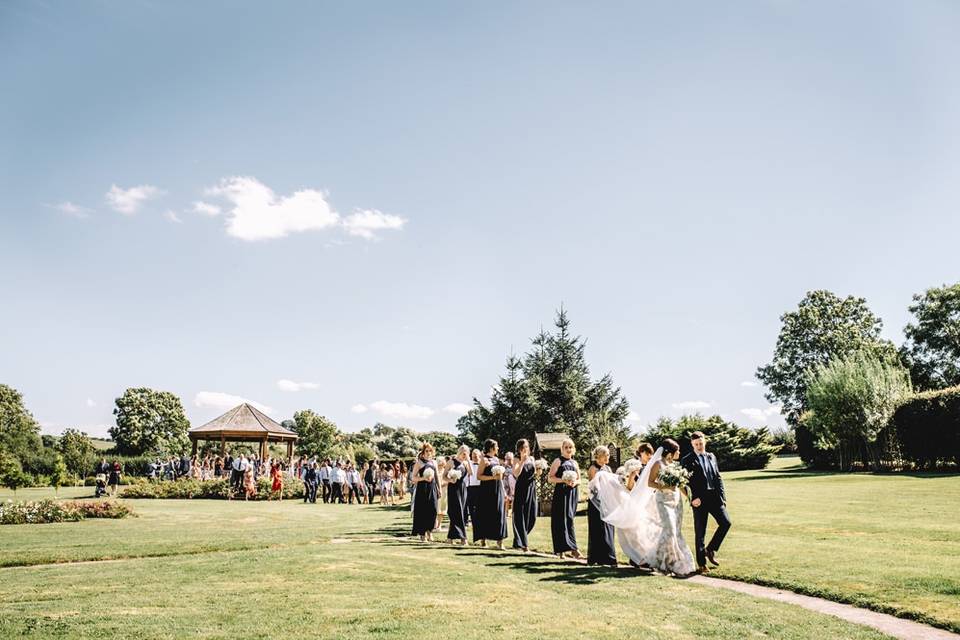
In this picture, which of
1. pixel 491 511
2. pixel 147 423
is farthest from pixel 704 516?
pixel 147 423

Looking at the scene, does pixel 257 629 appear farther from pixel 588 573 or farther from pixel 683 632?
pixel 588 573

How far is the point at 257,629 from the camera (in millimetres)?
6371

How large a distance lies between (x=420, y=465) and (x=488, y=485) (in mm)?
1524

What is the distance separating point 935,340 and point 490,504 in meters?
58.1

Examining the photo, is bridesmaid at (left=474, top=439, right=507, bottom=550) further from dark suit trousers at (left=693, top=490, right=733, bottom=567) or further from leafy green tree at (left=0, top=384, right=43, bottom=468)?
leafy green tree at (left=0, top=384, right=43, bottom=468)

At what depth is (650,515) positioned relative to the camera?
10.3 metres

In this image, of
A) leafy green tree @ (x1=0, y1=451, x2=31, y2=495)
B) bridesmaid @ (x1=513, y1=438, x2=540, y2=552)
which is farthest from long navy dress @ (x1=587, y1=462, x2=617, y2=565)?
leafy green tree @ (x1=0, y1=451, x2=31, y2=495)

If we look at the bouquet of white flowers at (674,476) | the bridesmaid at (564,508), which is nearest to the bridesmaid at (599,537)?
the bridesmaid at (564,508)

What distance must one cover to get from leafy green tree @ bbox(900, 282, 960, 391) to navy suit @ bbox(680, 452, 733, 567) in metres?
56.2

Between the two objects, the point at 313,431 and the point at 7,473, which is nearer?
the point at 7,473

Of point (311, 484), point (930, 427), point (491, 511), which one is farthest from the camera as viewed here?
point (930, 427)

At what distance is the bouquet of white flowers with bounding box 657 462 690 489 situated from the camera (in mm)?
9656

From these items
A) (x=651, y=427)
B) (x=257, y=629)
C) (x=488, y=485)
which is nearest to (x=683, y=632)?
(x=257, y=629)

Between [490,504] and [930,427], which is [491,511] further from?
[930,427]
